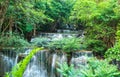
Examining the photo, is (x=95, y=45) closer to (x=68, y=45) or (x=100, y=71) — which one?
(x=68, y=45)

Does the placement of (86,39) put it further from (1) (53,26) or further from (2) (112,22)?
(1) (53,26)

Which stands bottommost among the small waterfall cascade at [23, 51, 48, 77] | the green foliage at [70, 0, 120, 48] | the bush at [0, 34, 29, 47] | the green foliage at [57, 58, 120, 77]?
the small waterfall cascade at [23, 51, 48, 77]

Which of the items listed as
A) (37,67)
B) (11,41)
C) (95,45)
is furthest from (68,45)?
(11,41)

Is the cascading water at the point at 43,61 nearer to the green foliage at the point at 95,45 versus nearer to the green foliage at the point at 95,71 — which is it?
the green foliage at the point at 95,45

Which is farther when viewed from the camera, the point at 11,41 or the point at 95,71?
the point at 11,41

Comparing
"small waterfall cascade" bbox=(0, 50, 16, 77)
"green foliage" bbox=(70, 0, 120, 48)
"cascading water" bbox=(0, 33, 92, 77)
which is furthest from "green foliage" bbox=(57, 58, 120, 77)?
"small waterfall cascade" bbox=(0, 50, 16, 77)

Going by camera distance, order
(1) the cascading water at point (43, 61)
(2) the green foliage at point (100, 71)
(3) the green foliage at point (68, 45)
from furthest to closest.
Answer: (3) the green foliage at point (68, 45) → (1) the cascading water at point (43, 61) → (2) the green foliage at point (100, 71)

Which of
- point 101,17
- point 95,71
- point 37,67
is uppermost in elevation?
point 101,17

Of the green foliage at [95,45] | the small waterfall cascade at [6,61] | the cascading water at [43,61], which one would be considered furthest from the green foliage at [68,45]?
the small waterfall cascade at [6,61]

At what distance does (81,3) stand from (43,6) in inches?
240

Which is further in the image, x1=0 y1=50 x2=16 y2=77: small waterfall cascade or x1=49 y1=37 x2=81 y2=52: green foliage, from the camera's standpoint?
x1=0 y1=50 x2=16 y2=77: small waterfall cascade

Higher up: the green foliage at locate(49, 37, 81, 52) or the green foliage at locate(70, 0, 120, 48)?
the green foliage at locate(70, 0, 120, 48)

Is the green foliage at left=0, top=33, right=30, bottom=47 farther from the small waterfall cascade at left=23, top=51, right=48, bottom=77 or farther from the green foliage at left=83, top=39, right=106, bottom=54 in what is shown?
the green foliage at left=83, top=39, right=106, bottom=54

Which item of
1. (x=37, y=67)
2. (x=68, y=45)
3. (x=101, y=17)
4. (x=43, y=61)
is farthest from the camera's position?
(x=37, y=67)
